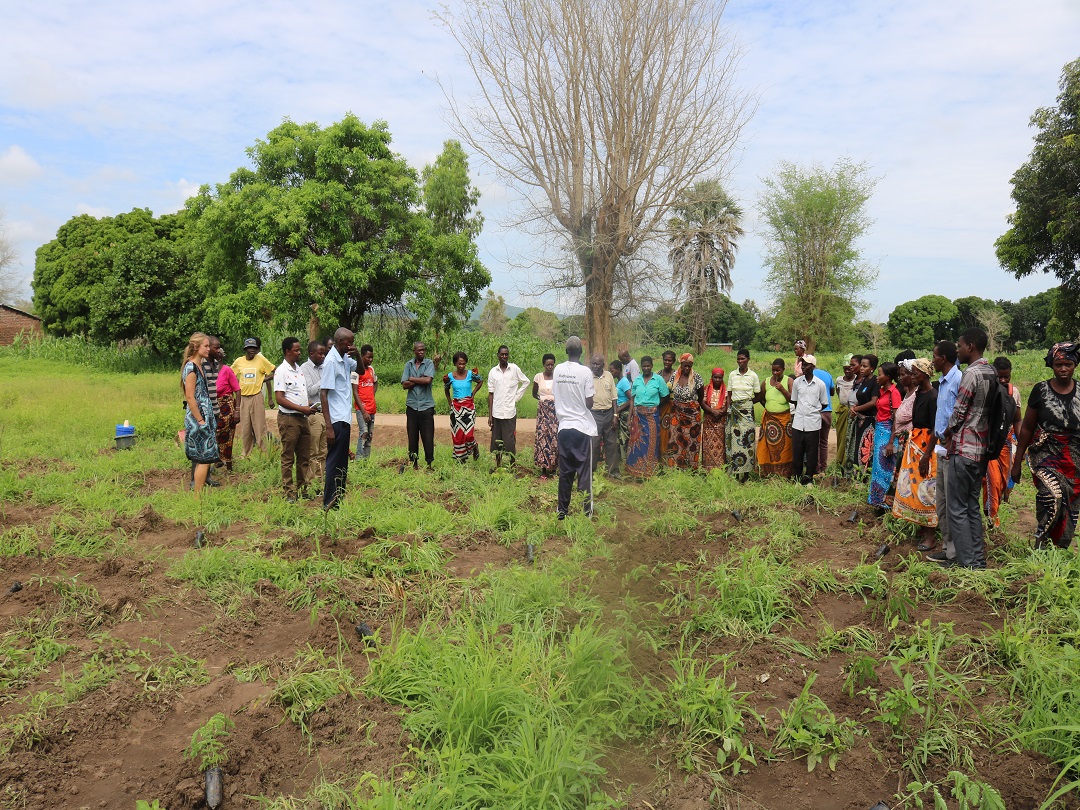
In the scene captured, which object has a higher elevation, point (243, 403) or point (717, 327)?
point (717, 327)

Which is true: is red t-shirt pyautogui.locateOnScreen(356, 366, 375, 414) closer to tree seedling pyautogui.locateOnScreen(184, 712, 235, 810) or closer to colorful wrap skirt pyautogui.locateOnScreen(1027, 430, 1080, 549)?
tree seedling pyautogui.locateOnScreen(184, 712, 235, 810)

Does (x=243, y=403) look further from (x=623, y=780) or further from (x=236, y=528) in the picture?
(x=623, y=780)

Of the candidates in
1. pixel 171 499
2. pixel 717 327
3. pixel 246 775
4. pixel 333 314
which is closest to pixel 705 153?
pixel 333 314

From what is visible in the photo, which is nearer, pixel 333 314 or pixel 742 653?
pixel 742 653

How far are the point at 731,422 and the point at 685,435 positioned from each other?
1.85 feet

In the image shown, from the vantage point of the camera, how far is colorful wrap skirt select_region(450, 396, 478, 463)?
28.0 ft

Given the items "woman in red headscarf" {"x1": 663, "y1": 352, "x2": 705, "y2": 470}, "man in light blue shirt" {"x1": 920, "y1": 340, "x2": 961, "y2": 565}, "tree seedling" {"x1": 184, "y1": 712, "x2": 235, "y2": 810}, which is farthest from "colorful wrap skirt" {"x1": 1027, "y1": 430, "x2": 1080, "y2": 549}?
"tree seedling" {"x1": 184, "y1": 712, "x2": 235, "y2": 810}

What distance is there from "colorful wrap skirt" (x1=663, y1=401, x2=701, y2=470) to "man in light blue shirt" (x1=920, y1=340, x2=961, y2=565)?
3.49 metres

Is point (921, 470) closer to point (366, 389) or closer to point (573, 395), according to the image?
point (573, 395)

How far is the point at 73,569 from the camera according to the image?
5.04 meters

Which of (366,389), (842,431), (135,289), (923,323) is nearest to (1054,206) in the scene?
(842,431)

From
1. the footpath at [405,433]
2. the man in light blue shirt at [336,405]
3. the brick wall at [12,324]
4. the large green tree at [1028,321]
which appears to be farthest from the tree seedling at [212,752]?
the large green tree at [1028,321]

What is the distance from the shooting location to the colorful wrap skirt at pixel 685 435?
853 centimetres

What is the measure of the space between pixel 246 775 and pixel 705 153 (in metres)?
14.3
